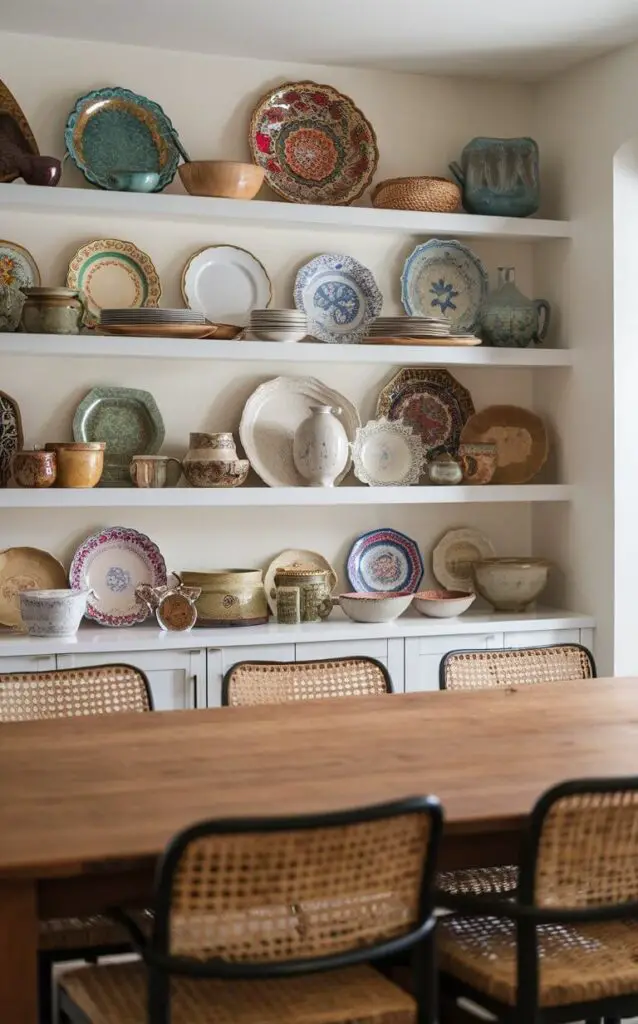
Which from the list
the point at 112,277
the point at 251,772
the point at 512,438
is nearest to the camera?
the point at 251,772

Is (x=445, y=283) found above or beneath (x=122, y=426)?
above

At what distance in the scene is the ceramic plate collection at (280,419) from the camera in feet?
15.2

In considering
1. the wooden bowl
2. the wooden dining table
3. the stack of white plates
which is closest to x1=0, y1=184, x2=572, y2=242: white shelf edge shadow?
the wooden bowl

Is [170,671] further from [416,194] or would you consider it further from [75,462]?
[416,194]

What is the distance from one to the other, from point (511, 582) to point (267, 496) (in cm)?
95

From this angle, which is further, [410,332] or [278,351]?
Answer: [410,332]

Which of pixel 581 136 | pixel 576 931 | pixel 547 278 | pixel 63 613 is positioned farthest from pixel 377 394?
pixel 576 931

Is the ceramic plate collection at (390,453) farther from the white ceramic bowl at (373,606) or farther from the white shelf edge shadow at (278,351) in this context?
the white ceramic bowl at (373,606)

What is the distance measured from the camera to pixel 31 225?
173 inches

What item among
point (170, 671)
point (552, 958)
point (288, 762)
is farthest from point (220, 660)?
point (552, 958)

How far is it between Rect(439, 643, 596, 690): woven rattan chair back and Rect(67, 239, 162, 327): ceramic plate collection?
5.83 ft

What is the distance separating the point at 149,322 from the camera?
4266 millimetres

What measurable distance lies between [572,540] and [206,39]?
2160 mm

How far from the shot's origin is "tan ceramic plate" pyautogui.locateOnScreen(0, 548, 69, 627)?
4.33m
